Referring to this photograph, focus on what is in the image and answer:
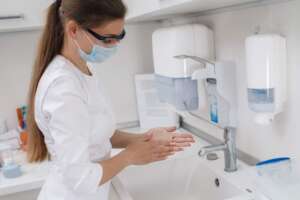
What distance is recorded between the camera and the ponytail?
41.9 inches

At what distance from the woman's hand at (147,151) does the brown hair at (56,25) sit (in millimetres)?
290

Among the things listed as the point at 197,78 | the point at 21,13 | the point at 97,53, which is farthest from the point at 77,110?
the point at 21,13

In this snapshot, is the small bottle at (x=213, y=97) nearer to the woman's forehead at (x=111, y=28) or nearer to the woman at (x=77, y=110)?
the woman at (x=77, y=110)

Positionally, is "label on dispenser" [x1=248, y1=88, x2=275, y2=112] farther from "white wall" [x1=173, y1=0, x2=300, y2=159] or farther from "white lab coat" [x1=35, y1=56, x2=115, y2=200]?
"white lab coat" [x1=35, y1=56, x2=115, y2=200]

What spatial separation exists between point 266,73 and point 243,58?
1.01 feet

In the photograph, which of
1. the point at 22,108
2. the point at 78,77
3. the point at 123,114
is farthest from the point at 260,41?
the point at 22,108

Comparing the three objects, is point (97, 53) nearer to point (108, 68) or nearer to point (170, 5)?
point (170, 5)

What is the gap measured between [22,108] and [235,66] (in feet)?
4.10

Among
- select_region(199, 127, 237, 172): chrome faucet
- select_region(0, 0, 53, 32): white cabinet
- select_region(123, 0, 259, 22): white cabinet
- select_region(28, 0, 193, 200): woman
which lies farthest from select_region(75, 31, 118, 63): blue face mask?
select_region(0, 0, 53, 32): white cabinet

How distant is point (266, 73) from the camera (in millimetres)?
1050

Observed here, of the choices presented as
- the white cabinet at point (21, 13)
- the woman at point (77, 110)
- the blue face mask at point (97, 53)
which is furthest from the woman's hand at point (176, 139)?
the white cabinet at point (21, 13)

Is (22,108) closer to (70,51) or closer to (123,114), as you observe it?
(123,114)

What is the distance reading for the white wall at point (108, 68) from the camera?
197cm

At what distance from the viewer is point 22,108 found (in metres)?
1.99
